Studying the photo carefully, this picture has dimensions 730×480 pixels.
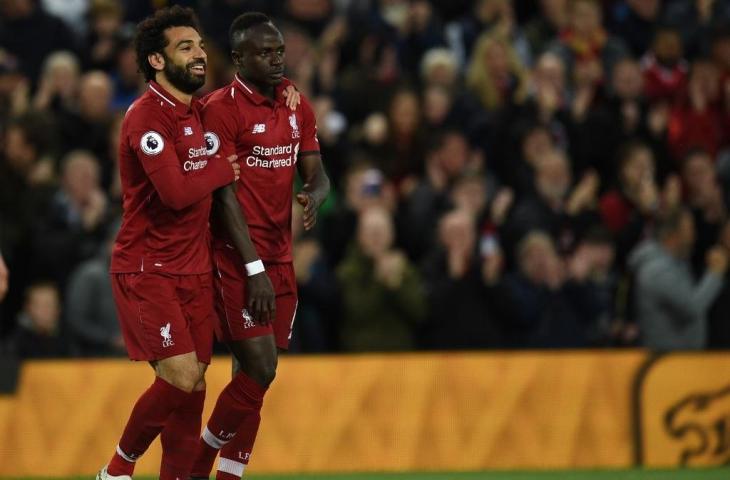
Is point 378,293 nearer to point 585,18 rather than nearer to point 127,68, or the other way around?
point 127,68

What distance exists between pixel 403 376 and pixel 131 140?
430cm

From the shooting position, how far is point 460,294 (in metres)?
11.9

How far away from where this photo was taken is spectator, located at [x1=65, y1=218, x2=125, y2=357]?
11.7 meters

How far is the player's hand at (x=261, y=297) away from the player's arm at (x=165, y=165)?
0.51 metres

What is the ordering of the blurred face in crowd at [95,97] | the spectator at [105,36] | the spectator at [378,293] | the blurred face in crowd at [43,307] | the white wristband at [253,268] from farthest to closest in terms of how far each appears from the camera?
the spectator at [105,36]
the blurred face in crowd at [95,97]
the spectator at [378,293]
the blurred face in crowd at [43,307]
the white wristband at [253,268]

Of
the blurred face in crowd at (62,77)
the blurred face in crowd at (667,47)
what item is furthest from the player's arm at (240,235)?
the blurred face in crowd at (667,47)

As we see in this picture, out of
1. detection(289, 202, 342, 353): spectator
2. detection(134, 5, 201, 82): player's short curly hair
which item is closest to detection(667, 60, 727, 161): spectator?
detection(289, 202, 342, 353): spectator

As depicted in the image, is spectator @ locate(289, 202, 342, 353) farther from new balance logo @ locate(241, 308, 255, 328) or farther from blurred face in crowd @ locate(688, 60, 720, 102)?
blurred face in crowd @ locate(688, 60, 720, 102)

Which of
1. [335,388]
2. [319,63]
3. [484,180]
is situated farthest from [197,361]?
[319,63]

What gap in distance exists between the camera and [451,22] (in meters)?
16.0

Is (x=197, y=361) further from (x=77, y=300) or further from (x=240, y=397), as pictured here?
(x=77, y=300)

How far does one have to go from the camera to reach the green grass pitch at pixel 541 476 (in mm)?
10664

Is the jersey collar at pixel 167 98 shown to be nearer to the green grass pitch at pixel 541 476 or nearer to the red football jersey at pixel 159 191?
the red football jersey at pixel 159 191

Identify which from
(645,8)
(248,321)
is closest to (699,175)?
→ (645,8)
